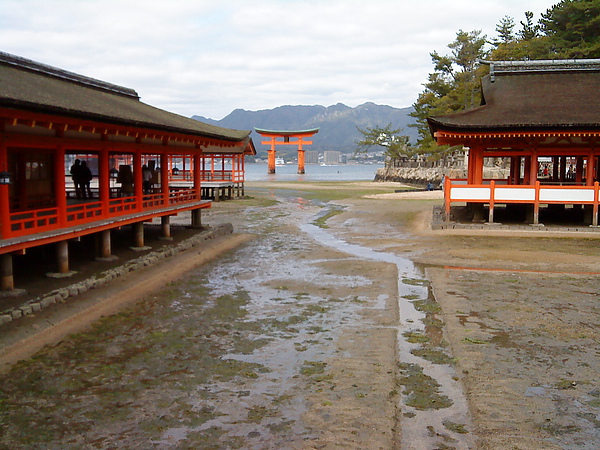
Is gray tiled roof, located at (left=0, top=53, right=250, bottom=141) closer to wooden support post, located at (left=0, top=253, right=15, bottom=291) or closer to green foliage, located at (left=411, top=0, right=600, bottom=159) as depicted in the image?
wooden support post, located at (left=0, top=253, right=15, bottom=291)

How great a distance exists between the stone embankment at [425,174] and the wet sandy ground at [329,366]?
33651 millimetres

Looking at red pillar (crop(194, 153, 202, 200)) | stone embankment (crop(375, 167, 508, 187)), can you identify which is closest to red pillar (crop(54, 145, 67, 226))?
red pillar (crop(194, 153, 202, 200))

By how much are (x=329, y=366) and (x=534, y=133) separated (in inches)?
630

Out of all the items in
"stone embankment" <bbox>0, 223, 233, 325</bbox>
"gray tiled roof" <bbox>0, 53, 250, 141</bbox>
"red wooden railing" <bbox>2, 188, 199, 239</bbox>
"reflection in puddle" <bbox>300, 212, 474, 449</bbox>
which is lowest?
"reflection in puddle" <bbox>300, 212, 474, 449</bbox>

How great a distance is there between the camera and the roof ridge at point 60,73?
526 inches

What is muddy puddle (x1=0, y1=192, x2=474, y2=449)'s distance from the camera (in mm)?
5805

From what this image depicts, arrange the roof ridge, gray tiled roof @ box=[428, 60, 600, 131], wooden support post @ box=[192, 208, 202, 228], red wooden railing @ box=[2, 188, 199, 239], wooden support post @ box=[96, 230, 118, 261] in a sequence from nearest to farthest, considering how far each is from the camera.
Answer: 1. red wooden railing @ box=[2, 188, 199, 239]
2. the roof ridge
3. wooden support post @ box=[96, 230, 118, 261]
4. gray tiled roof @ box=[428, 60, 600, 131]
5. wooden support post @ box=[192, 208, 202, 228]

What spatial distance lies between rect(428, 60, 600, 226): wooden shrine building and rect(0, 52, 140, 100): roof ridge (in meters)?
11.5

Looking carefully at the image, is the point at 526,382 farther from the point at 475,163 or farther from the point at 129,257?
the point at 475,163

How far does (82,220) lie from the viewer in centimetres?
1305

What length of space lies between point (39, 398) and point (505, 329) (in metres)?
7.00

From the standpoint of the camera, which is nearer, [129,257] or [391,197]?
[129,257]

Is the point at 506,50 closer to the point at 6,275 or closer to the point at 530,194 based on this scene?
the point at 530,194

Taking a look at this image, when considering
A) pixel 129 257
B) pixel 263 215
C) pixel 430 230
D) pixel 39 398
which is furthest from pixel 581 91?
pixel 39 398
